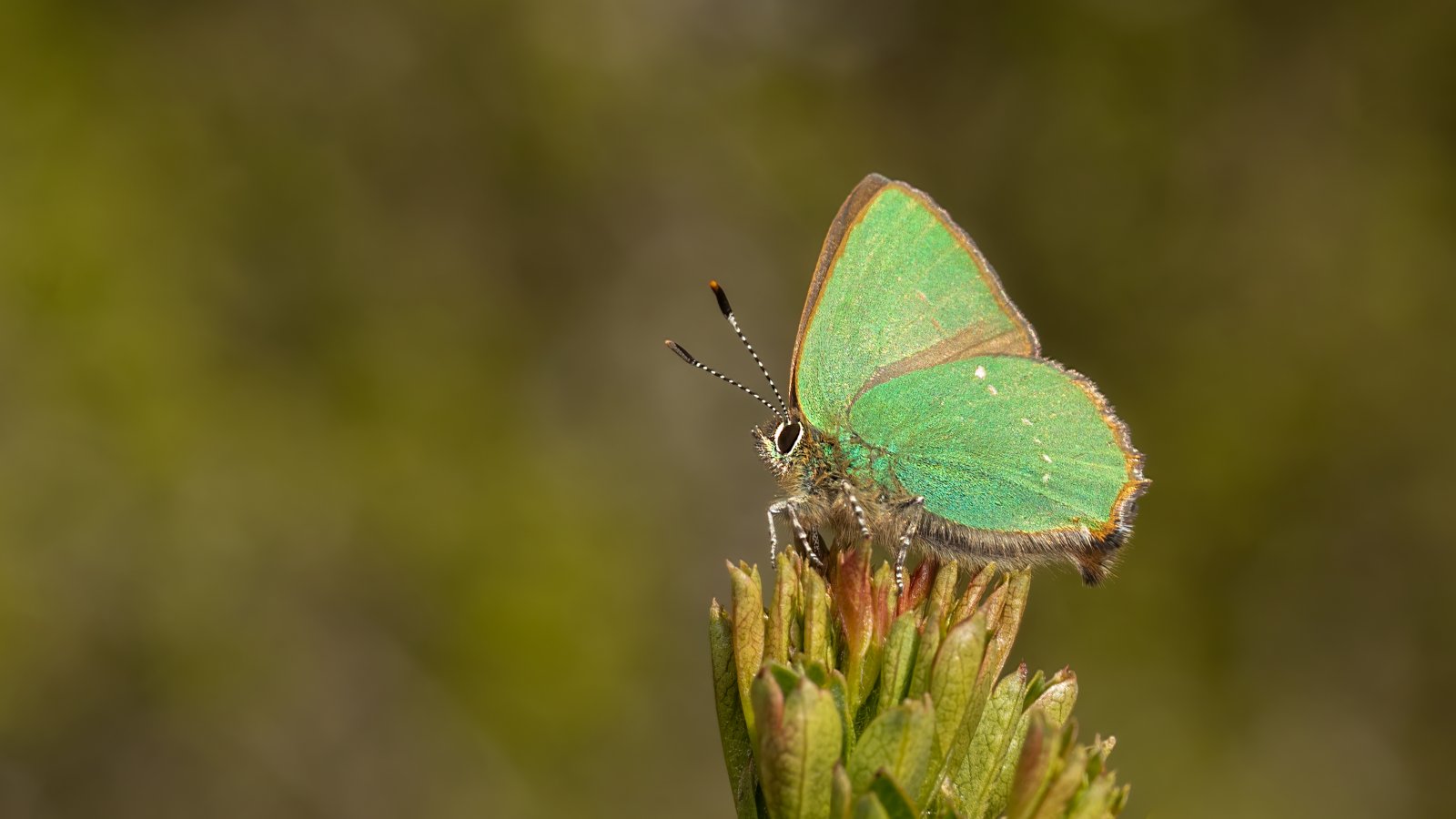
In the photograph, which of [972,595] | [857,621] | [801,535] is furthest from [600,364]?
[857,621]

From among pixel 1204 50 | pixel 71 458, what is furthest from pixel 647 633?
pixel 1204 50

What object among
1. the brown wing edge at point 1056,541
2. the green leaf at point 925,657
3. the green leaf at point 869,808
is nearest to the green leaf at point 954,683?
the green leaf at point 925,657

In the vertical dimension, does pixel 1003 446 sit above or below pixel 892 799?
above

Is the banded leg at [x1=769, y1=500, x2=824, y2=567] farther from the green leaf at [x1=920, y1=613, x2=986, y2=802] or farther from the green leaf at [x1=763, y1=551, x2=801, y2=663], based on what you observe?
the green leaf at [x1=920, y1=613, x2=986, y2=802]

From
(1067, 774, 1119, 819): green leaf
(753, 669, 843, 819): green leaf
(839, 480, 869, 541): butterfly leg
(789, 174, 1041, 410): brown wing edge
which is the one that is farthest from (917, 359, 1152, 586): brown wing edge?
(753, 669, 843, 819): green leaf

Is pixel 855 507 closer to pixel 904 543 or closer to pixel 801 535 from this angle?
pixel 904 543

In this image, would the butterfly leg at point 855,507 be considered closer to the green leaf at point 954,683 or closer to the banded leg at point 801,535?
the banded leg at point 801,535
